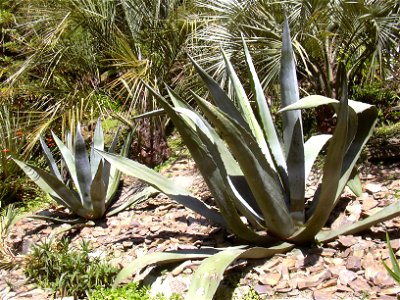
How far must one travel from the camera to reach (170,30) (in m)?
5.15

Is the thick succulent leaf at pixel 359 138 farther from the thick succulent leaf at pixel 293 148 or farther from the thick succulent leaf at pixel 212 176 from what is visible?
the thick succulent leaf at pixel 212 176

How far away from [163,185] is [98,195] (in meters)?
0.96

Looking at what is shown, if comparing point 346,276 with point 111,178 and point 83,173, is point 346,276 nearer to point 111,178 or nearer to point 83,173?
point 83,173

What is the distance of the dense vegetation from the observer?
2561 mm

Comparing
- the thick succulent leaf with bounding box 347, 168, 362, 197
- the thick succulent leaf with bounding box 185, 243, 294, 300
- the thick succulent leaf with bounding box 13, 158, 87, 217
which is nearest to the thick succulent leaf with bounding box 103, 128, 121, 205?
the thick succulent leaf with bounding box 13, 158, 87, 217

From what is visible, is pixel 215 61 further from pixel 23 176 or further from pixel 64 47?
pixel 23 176

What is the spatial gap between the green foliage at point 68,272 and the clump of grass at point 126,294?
64 mm

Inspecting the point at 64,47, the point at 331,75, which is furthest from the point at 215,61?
the point at 64,47

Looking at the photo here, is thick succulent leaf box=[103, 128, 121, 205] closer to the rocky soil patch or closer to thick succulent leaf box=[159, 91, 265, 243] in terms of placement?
the rocky soil patch

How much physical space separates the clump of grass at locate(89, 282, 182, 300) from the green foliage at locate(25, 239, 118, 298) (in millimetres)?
64

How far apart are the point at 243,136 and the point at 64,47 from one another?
3.64m

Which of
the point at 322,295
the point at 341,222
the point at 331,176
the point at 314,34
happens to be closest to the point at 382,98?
the point at 314,34

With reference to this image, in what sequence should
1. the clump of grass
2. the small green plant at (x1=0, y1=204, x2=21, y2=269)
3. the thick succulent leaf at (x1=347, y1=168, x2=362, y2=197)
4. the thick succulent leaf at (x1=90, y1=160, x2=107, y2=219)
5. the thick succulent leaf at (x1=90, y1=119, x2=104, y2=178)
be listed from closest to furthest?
the clump of grass
the thick succulent leaf at (x1=347, y1=168, x2=362, y2=197)
the small green plant at (x1=0, y1=204, x2=21, y2=269)
the thick succulent leaf at (x1=90, y1=160, x2=107, y2=219)
the thick succulent leaf at (x1=90, y1=119, x2=104, y2=178)

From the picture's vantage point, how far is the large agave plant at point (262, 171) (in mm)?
2303
